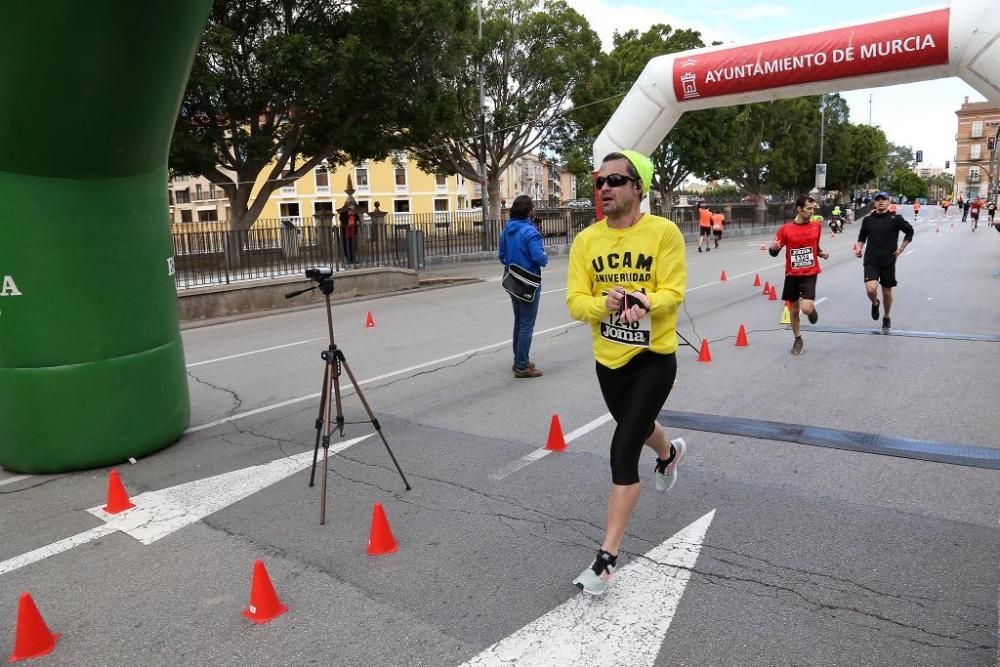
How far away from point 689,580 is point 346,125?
19.7 metres

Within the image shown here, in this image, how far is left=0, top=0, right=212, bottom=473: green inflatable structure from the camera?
13.5 feet

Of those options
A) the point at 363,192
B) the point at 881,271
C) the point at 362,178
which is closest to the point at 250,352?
the point at 881,271

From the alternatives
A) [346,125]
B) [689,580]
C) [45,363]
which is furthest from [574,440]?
[346,125]

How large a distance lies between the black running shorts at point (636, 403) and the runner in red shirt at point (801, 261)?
5.93 m

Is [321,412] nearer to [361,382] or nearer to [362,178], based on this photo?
[361,382]

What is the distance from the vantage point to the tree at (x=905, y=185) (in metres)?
128

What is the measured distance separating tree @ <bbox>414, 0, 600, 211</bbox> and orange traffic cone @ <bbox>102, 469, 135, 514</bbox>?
2538 centimetres

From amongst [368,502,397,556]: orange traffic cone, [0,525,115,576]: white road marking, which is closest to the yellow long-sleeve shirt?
[368,502,397,556]: orange traffic cone

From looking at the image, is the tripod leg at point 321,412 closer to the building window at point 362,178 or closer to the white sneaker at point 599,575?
the white sneaker at point 599,575

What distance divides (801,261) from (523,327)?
361 cm

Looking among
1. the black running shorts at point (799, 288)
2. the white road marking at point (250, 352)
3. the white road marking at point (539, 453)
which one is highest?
the black running shorts at point (799, 288)

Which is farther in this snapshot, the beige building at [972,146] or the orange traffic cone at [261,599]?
the beige building at [972,146]

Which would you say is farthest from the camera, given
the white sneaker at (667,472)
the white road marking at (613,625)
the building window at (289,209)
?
the building window at (289,209)

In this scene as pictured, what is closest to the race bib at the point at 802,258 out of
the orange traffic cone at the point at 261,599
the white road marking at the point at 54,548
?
the orange traffic cone at the point at 261,599
